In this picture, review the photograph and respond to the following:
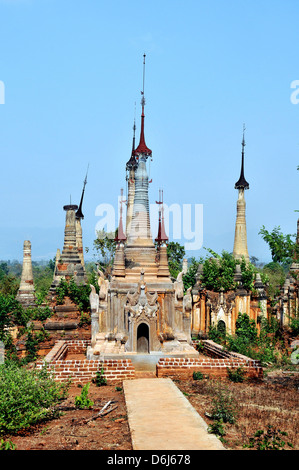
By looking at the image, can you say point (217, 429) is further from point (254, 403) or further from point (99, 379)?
point (99, 379)

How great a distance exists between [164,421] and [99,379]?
4348 mm

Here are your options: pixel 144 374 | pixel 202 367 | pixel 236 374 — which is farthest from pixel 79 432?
pixel 236 374

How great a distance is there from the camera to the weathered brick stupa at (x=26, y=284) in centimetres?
2338

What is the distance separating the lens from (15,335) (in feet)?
70.8

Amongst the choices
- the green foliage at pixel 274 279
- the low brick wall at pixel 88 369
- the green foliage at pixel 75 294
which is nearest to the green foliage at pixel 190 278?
the green foliage at pixel 274 279

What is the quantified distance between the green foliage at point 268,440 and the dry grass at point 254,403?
96mm

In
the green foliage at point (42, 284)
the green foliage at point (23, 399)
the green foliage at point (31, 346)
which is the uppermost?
the green foliage at point (42, 284)

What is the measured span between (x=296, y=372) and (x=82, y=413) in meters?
8.08

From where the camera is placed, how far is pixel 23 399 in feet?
29.6

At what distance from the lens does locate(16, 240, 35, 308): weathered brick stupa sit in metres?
23.4

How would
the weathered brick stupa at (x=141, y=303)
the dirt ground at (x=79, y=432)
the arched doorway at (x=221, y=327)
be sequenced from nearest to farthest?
1. the dirt ground at (x=79, y=432)
2. the weathered brick stupa at (x=141, y=303)
3. the arched doorway at (x=221, y=327)

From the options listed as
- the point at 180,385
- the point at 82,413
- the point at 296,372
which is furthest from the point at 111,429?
the point at 296,372

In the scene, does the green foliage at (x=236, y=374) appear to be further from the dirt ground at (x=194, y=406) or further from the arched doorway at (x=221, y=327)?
the arched doorway at (x=221, y=327)

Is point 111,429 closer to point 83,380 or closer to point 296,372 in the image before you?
point 83,380
